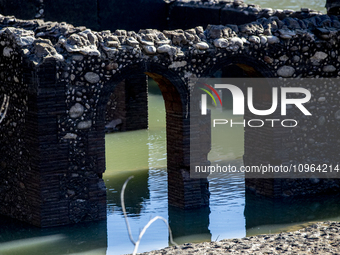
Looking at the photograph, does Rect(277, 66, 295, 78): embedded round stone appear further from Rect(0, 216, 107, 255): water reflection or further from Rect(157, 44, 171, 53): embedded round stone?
Rect(0, 216, 107, 255): water reflection

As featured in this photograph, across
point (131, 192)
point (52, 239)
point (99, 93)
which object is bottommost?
point (52, 239)

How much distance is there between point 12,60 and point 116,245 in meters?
2.92

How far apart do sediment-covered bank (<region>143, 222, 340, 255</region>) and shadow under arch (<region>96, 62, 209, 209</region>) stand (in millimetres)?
1476

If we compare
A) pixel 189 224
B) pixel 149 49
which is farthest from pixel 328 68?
pixel 189 224

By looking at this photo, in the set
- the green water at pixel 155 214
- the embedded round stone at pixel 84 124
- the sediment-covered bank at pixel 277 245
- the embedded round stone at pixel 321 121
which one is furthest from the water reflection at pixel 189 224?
the embedded round stone at pixel 321 121

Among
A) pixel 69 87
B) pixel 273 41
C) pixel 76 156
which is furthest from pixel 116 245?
pixel 273 41

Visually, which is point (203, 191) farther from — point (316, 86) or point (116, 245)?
point (316, 86)

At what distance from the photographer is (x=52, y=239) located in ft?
26.7

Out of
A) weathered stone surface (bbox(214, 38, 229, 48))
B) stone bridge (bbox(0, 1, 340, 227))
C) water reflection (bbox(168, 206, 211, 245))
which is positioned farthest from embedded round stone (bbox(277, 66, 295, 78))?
water reflection (bbox(168, 206, 211, 245))

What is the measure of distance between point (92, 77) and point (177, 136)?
5.48ft

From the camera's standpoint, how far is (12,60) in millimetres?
8367

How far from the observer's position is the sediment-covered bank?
7.25 m

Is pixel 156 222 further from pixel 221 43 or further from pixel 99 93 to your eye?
pixel 221 43

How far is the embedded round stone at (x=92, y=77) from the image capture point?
8.26 meters
